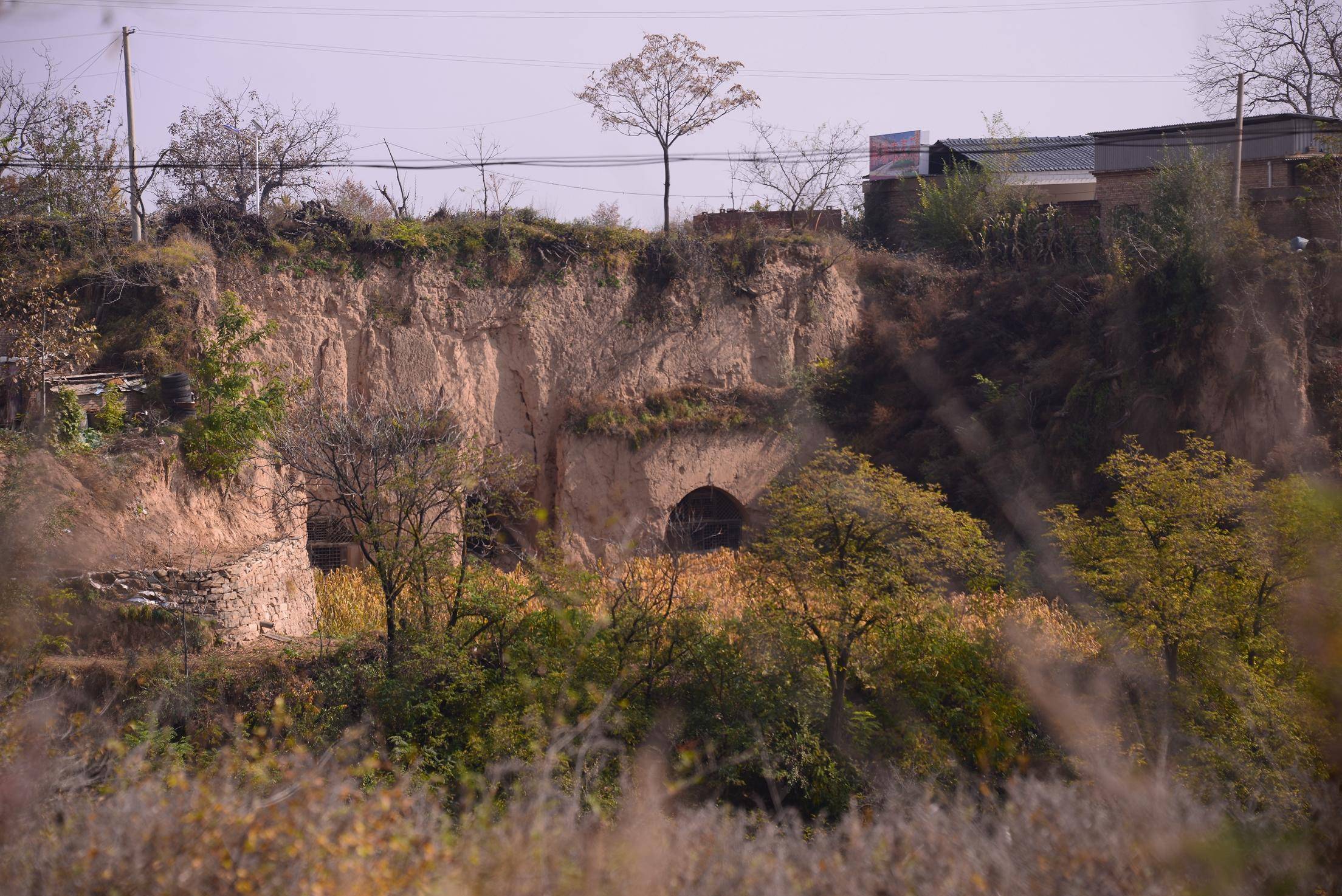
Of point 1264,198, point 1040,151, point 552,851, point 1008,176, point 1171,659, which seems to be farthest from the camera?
point 1040,151

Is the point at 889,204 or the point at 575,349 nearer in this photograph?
the point at 575,349

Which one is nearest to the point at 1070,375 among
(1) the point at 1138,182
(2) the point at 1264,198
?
(2) the point at 1264,198

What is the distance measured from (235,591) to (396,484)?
7.81ft

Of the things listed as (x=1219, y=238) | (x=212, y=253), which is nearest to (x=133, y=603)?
(x=212, y=253)

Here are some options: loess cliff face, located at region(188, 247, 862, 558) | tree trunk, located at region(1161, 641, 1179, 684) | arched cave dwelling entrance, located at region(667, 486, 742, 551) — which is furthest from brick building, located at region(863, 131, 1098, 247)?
tree trunk, located at region(1161, 641, 1179, 684)

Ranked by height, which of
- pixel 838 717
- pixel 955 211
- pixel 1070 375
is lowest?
pixel 838 717

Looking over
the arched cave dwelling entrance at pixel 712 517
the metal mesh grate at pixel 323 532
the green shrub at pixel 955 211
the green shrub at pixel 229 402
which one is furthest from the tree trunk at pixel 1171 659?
the green shrub at pixel 955 211

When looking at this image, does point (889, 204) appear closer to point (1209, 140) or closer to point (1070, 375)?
point (1209, 140)

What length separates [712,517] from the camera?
1941cm

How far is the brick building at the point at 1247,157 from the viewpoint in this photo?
18781 mm

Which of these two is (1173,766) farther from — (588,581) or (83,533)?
(83,533)

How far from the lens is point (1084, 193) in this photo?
28.3 meters

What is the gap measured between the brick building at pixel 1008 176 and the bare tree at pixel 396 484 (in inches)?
632

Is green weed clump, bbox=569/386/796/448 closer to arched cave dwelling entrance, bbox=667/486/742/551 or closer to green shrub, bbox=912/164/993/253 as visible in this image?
arched cave dwelling entrance, bbox=667/486/742/551
